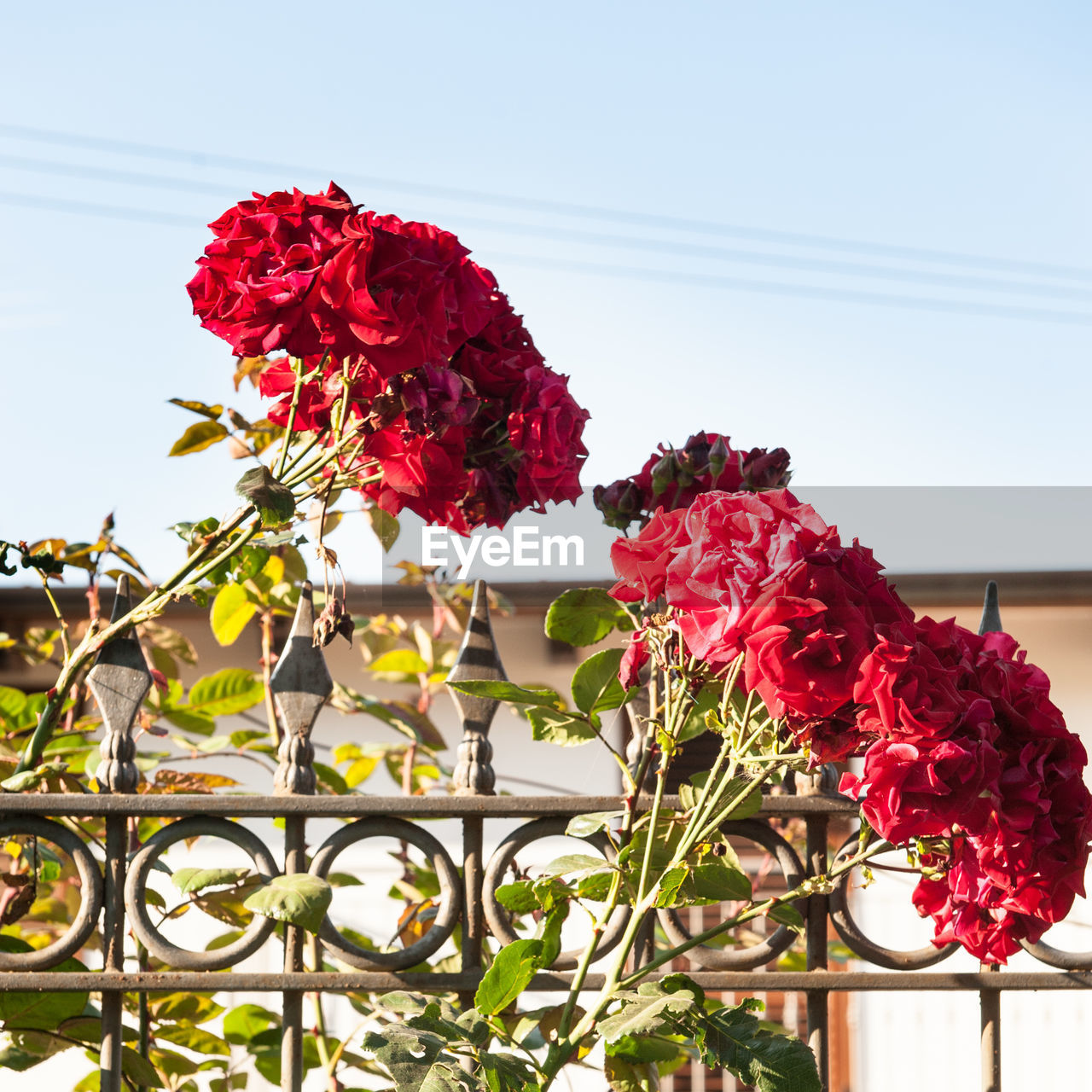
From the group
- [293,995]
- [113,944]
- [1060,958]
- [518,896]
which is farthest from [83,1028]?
[1060,958]

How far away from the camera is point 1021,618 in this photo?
519cm

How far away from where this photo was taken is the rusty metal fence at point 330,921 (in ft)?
3.51

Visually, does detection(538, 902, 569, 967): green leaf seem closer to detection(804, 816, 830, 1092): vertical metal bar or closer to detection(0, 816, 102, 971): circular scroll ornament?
detection(804, 816, 830, 1092): vertical metal bar

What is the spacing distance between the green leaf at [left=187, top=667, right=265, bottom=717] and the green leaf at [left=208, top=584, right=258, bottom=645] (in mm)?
59

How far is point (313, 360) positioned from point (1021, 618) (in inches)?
197

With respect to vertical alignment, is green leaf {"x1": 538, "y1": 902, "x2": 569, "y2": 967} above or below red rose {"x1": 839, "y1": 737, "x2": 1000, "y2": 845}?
below

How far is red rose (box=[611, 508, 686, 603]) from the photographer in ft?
2.67

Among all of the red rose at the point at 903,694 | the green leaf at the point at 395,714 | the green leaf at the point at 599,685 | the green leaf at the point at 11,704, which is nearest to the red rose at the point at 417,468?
the green leaf at the point at 599,685

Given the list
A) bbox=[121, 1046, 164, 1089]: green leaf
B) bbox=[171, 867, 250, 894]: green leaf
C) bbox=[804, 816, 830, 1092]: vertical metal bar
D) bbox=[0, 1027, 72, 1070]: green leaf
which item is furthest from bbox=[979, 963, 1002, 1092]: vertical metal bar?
bbox=[0, 1027, 72, 1070]: green leaf

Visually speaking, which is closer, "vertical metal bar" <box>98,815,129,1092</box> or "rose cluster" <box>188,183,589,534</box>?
"rose cluster" <box>188,183,589,534</box>

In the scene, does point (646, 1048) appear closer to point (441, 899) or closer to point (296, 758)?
point (441, 899)

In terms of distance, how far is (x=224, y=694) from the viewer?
5.49 ft

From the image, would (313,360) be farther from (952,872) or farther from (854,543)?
(952,872)

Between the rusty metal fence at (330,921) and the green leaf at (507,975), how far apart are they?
19cm
